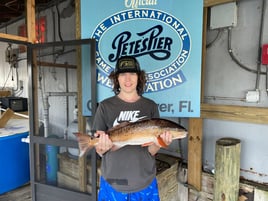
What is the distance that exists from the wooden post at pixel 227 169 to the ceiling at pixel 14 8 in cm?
334

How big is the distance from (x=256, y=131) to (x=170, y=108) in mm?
855

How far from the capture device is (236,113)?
2.09 metres

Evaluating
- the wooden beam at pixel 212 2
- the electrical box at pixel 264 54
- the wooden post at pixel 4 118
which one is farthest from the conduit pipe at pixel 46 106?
the electrical box at pixel 264 54

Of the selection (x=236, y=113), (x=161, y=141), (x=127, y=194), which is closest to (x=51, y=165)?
(x=127, y=194)

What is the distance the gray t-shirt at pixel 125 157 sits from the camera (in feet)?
4.45

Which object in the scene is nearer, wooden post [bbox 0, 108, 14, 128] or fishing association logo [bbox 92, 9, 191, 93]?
fishing association logo [bbox 92, 9, 191, 93]

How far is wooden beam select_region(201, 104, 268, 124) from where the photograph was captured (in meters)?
1.95

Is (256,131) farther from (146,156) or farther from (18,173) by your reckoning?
(18,173)

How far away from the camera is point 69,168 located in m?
2.48

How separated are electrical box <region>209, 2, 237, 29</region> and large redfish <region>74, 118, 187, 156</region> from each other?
4.26ft

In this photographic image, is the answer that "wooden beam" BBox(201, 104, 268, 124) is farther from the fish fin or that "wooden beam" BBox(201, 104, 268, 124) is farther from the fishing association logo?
the fish fin

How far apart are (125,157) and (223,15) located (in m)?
1.61

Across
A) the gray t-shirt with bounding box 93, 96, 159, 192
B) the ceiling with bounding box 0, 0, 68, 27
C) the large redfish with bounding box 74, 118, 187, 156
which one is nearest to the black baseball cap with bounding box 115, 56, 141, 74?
the gray t-shirt with bounding box 93, 96, 159, 192

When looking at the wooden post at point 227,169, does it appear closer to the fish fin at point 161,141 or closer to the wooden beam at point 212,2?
the fish fin at point 161,141
